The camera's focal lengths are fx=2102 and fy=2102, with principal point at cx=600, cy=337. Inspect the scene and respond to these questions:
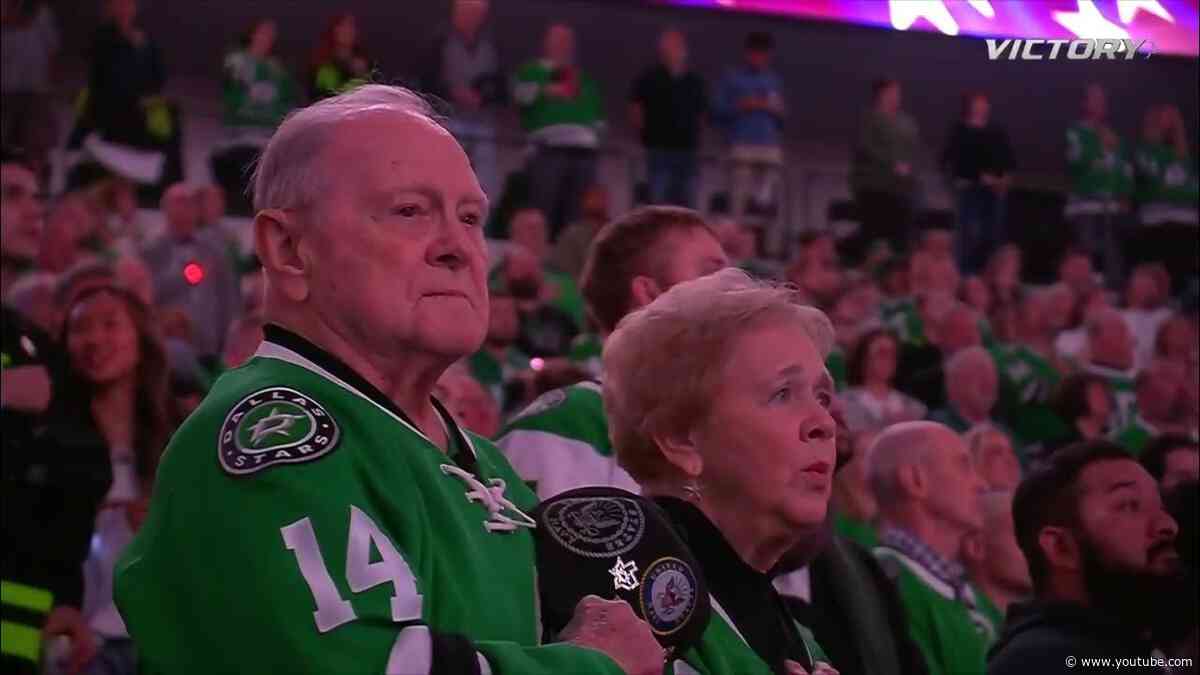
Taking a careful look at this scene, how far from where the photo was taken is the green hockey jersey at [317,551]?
228 centimetres

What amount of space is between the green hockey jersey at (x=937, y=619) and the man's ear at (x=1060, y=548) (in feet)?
1.25

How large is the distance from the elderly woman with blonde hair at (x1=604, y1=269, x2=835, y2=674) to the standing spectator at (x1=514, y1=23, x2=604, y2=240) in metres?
8.24

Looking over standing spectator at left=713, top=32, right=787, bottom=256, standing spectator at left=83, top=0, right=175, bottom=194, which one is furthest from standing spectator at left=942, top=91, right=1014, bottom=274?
standing spectator at left=83, top=0, right=175, bottom=194

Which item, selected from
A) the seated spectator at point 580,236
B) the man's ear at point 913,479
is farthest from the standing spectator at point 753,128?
the man's ear at point 913,479

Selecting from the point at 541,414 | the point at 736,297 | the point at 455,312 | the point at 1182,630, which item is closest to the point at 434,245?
the point at 455,312

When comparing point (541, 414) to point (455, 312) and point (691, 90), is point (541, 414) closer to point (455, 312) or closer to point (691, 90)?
point (455, 312)

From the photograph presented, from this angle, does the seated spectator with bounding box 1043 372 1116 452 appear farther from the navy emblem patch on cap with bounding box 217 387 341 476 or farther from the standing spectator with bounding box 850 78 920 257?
the navy emblem patch on cap with bounding box 217 387 341 476

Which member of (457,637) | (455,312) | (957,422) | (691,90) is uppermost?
(455,312)

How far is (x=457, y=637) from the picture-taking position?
2.31m

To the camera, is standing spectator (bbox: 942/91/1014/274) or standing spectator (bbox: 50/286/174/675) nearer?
standing spectator (bbox: 50/286/174/675)

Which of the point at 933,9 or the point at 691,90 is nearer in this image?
the point at 933,9

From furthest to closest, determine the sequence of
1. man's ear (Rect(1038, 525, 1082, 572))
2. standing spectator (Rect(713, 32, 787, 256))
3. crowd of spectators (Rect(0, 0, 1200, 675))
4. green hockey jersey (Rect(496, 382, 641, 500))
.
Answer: standing spectator (Rect(713, 32, 787, 256)), crowd of spectators (Rect(0, 0, 1200, 675)), man's ear (Rect(1038, 525, 1082, 572)), green hockey jersey (Rect(496, 382, 641, 500))

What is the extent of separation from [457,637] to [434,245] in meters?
0.50

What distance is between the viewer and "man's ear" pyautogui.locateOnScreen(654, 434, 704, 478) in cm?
321
